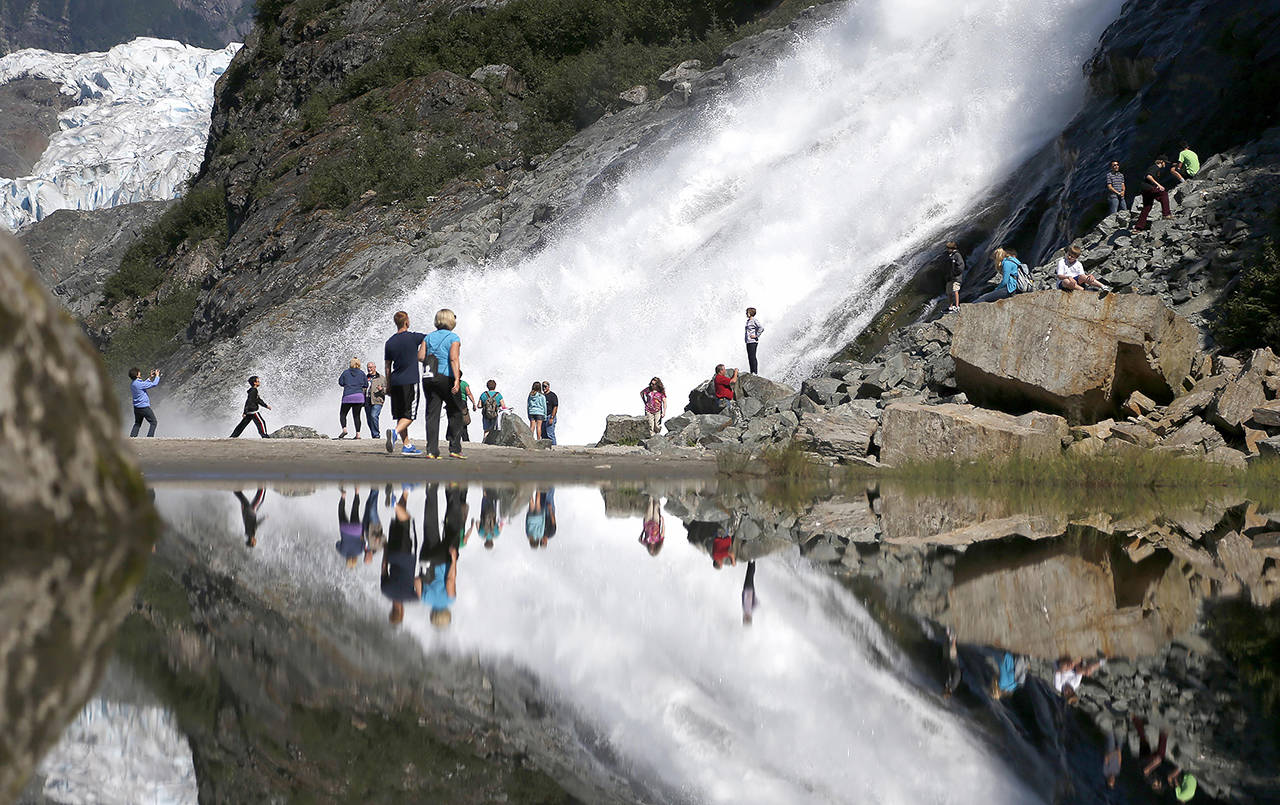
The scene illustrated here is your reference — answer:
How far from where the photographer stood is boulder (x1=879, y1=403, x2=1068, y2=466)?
1616 cm

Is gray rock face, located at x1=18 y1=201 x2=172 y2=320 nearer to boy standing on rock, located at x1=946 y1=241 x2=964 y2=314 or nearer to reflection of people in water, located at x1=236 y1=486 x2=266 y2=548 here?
boy standing on rock, located at x1=946 y1=241 x2=964 y2=314

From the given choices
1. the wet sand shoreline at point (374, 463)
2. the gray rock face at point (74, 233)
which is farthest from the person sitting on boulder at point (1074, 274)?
the gray rock face at point (74, 233)

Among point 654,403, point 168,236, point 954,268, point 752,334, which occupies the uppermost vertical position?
point 168,236

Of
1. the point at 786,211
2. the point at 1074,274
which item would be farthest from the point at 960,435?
the point at 786,211

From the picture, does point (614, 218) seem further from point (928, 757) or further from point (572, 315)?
point (928, 757)

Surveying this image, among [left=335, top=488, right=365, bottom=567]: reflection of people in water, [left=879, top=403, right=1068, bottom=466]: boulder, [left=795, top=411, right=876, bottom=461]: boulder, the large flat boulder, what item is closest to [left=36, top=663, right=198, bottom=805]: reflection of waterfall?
[left=335, top=488, right=365, bottom=567]: reflection of people in water

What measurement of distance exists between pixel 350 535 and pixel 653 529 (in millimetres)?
2246

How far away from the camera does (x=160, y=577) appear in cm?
455

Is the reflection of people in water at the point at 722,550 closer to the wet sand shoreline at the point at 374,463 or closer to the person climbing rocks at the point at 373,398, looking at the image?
the wet sand shoreline at the point at 374,463

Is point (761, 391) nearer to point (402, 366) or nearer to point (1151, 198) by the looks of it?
point (1151, 198)

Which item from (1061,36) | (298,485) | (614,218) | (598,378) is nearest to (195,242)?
(614,218)

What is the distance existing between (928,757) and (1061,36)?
34.3m

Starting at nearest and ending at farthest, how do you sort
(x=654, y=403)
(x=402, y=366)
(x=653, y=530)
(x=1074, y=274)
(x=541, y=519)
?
(x=653, y=530) → (x=541, y=519) → (x=402, y=366) → (x=1074, y=274) → (x=654, y=403)

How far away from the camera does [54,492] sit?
3951 millimetres
